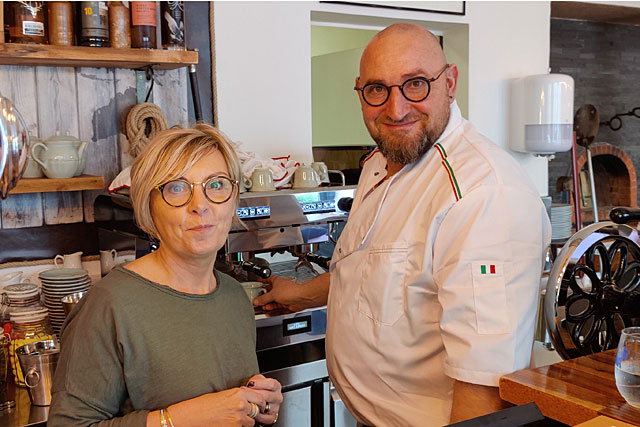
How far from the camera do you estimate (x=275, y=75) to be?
2.99m

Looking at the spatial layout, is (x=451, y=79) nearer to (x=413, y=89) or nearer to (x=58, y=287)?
(x=413, y=89)

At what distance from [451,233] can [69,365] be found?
0.84 m

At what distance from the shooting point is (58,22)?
230 centimetres

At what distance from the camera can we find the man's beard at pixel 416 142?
5.52 feet

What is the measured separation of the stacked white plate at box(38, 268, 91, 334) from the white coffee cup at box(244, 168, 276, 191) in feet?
2.15

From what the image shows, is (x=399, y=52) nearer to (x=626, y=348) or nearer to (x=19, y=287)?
(x=626, y=348)

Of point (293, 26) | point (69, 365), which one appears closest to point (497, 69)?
point (293, 26)

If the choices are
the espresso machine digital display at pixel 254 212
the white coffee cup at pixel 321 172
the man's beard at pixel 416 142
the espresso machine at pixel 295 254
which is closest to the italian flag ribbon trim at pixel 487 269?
the man's beard at pixel 416 142

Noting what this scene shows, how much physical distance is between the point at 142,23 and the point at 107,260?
900 millimetres

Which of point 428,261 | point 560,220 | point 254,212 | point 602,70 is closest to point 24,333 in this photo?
point 254,212

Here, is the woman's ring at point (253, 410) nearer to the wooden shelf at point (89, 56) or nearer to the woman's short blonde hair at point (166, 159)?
the woman's short blonde hair at point (166, 159)

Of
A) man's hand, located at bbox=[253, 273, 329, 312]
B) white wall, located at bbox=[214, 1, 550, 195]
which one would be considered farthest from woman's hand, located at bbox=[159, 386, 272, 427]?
white wall, located at bbox=[214, 1, 550, 195]

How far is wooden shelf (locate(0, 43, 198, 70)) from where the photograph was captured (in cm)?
219

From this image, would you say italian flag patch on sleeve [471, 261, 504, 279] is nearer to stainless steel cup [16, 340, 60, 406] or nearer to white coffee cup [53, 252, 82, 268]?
stainless steel cup [16, 340, 60, 406]
